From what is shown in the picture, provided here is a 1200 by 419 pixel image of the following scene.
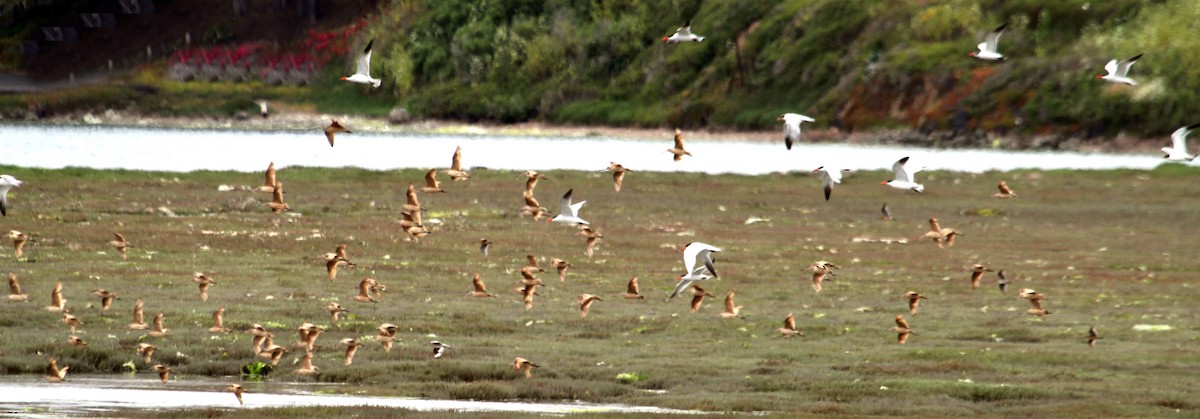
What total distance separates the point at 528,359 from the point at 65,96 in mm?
109684

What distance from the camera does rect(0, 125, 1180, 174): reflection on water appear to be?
76.6 metres

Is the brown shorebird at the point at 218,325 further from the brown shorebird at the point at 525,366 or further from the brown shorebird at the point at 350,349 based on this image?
the brown shorebird at the point at 525,366

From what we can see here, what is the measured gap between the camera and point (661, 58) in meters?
134

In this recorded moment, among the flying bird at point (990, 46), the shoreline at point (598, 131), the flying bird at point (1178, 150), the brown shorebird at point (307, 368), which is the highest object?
the flying bird at point (990, 46)

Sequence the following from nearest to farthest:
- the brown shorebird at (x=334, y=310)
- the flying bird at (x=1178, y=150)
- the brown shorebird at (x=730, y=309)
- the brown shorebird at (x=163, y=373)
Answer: the brown shorebird at (x=163, y=373), the brown shorebird at (x=334, y=310), the brown shorebird at (x=730, y=309), the flying bird at (x=1178, y=150)

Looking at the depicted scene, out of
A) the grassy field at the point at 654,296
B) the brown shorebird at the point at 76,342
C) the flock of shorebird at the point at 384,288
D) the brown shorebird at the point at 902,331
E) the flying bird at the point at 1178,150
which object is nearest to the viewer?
the grassy field at the point at 654,296

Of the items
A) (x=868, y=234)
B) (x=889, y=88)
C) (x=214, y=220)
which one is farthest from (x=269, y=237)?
(x=889, y=88)

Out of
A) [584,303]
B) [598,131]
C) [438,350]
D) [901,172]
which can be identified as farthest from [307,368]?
[598,131]

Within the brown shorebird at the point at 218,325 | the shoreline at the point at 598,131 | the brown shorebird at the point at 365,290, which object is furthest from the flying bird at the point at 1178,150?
the shoreline at the point at 598,131

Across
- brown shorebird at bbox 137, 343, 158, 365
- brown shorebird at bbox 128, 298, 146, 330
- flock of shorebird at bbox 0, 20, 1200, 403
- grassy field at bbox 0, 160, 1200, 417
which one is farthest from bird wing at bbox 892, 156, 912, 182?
brown shorebird at bbox 137, 343, 158, 365

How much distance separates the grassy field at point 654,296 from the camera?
22531 mm

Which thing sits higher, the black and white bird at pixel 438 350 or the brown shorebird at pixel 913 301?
the brown shorebird at pixel 913 301

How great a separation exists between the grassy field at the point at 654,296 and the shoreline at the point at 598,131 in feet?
136

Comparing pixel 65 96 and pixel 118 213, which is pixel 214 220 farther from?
pixel 65 96
